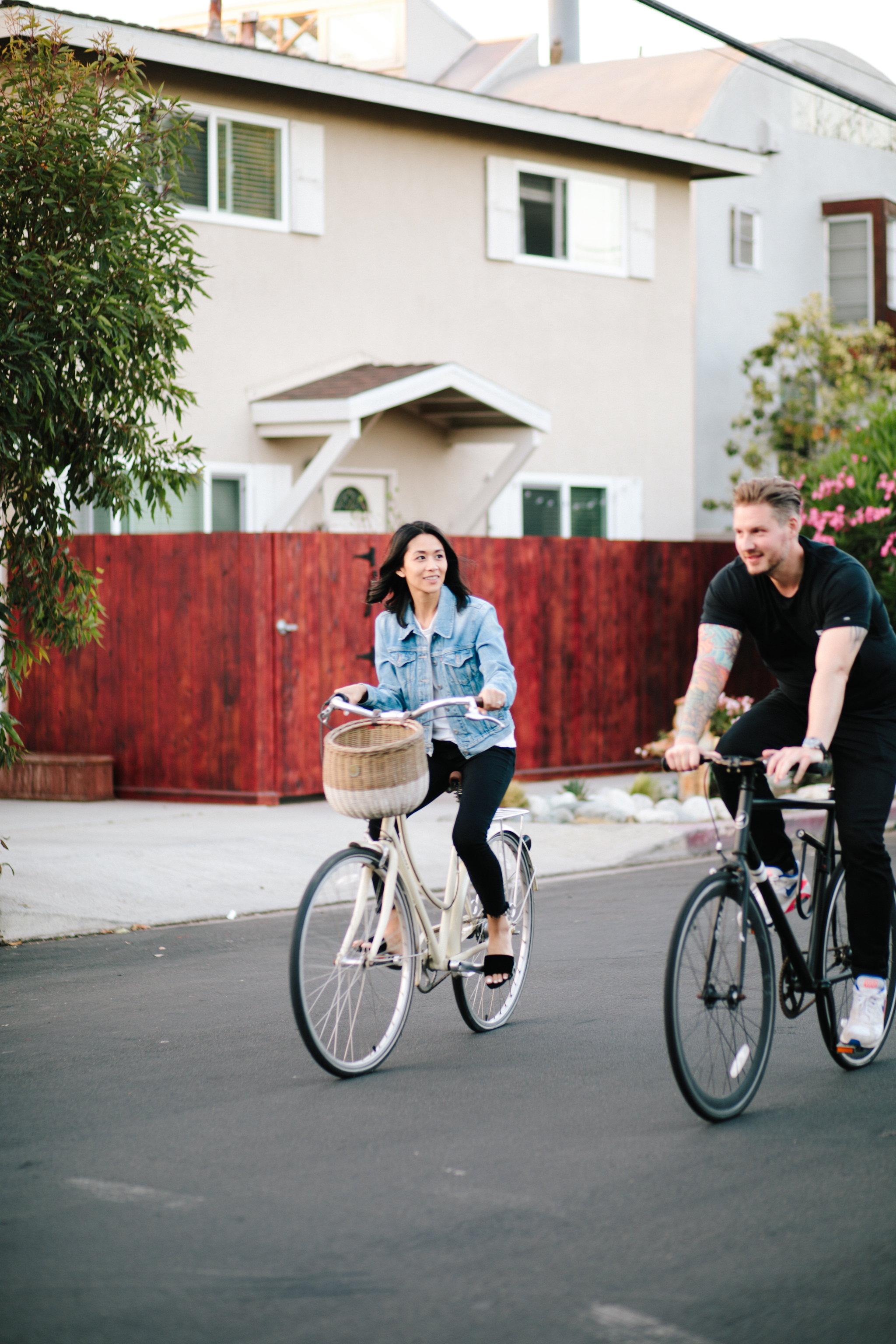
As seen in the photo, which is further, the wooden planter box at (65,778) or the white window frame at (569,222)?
the white window frame at (569,222)

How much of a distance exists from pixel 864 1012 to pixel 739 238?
74.1 ft

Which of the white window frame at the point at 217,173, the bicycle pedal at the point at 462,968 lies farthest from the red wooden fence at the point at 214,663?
the bicycle pedal at the point at 462,968

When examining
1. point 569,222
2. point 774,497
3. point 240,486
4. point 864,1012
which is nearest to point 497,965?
point 864,1012

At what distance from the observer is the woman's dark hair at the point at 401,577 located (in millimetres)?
6516

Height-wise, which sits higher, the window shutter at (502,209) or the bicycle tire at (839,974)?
the window shutter at (502,209)

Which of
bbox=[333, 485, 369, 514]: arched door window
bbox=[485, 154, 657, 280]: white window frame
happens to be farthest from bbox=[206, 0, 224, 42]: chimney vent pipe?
bbox=[333, 485, 369, 514]: arched door window

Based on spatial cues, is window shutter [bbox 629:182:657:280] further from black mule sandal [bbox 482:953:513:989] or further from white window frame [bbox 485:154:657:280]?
black mule sandal [bbox 482:953:513:989]

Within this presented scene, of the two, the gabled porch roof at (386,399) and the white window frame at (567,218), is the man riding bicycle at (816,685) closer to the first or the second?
the gabled porch roof at (386,399)

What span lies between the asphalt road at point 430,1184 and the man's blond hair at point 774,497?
1.98 m

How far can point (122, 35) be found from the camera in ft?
51.5

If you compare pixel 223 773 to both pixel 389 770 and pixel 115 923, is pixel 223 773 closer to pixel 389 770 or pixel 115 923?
pixel 115 923

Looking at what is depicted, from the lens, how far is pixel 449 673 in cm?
652

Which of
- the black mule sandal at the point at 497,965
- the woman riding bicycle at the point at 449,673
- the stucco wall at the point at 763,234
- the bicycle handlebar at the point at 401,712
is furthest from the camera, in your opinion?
the stucco wall at the point at 763,234

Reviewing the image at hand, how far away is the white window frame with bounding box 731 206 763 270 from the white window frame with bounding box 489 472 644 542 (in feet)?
23.4
